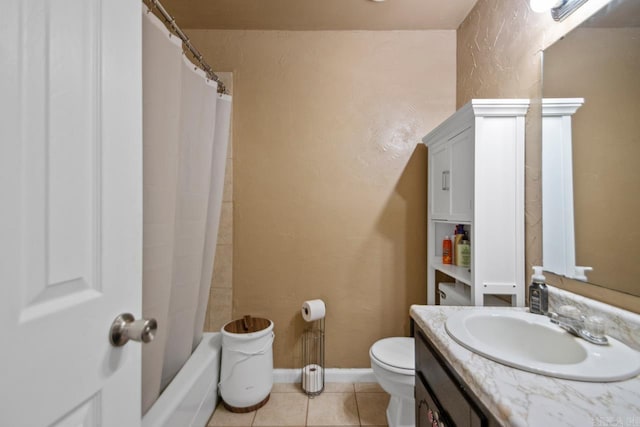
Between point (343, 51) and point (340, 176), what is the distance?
0.87 m

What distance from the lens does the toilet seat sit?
4.51 feet

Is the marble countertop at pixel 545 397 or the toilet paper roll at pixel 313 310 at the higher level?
the marble countertop at pixel 545 397

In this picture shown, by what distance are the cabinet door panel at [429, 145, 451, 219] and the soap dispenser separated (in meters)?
0.57

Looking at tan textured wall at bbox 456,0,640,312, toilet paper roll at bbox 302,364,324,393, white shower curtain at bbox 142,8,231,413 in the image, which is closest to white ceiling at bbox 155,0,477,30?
tan textured wall at bbox 456,0,640,312

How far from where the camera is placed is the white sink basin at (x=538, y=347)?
2.10 feet

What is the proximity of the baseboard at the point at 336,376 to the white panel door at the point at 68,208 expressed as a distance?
57.9 inches

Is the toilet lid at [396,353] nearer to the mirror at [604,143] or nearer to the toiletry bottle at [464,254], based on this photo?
the toiletry bottle at [464,254]

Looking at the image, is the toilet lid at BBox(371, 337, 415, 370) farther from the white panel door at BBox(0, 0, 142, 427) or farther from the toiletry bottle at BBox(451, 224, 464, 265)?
the white panel door at BBox(0, 0, 142, 427)

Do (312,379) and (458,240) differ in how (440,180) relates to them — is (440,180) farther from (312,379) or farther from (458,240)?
(312,379)

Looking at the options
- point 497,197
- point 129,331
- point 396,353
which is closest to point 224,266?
point 396,353

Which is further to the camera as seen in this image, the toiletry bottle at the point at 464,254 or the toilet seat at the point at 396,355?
the toiletry bottle at the point at 464,254

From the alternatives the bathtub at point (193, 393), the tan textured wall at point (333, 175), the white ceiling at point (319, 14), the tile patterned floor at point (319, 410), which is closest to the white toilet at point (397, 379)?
the tile patterned floor at point (319, 410)

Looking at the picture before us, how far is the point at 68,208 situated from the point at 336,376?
6.30 feet

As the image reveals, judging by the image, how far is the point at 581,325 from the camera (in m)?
0.83
